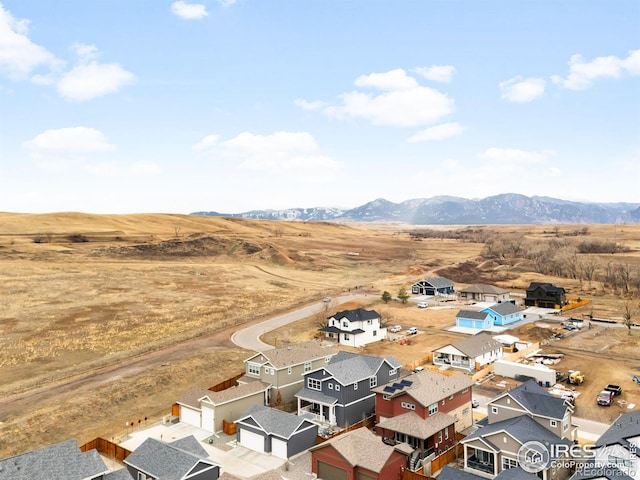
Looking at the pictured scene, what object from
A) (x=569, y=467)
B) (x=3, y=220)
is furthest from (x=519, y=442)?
(x=3, y=220)

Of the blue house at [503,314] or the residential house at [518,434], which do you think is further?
the blue house at [503,314]

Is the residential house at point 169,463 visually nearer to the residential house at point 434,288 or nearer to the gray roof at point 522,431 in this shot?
the gray roof at point 522,431

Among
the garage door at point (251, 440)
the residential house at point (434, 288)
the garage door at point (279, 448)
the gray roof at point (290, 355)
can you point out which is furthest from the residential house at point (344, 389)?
the residential house at point (434, 288)

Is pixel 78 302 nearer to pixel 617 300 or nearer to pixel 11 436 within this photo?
pixel 11 436

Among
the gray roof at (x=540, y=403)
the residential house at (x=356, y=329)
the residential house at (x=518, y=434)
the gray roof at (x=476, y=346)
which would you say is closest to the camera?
Result: the residential house at (x=518, y=434)

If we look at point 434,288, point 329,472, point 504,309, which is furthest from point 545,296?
point 329,472

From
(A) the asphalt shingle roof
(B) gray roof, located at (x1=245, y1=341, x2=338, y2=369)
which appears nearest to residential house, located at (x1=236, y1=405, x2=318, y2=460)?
(B) gray roof, located at (x1=245, y1=341, x2=338, y2=369)

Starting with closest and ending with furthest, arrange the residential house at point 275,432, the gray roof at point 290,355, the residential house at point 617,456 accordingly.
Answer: the residential house at point 617,456, the residential house at point 275,432, the gray roof at point 290,355
